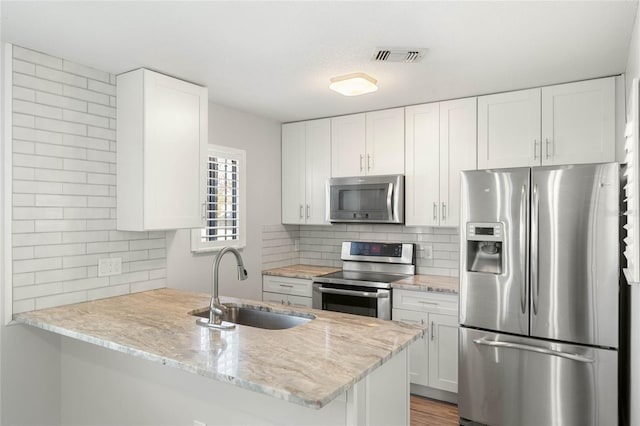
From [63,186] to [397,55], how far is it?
2.12m

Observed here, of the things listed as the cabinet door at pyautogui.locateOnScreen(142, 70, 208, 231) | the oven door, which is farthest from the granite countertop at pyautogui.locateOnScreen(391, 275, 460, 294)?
the cabinet door at pyautogui.locateOnScreen(142, 70, 208, 231)

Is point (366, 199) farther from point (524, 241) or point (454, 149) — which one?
point (524, 241)

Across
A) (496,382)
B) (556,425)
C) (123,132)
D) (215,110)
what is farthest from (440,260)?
(123,132)

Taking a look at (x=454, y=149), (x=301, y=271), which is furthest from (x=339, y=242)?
(x=454, y=149)

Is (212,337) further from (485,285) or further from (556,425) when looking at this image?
(556,425)

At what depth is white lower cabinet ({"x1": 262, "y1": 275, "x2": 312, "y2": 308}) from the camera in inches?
149

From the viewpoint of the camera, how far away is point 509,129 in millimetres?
3117

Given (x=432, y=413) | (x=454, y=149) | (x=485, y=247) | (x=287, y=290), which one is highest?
(x=454, y=149)

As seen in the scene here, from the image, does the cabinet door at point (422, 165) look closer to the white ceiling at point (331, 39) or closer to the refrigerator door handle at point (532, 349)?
the white ceiling at point (331, 39)

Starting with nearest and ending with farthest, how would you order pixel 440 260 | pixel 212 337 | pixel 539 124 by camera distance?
pixel 212 337 < pixel 539 124 < pixel 440 260

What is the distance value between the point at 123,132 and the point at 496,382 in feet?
9.67

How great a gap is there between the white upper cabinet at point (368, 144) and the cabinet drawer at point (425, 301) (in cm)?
106

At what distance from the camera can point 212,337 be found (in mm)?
1864

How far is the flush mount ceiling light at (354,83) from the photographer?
2697 mm
